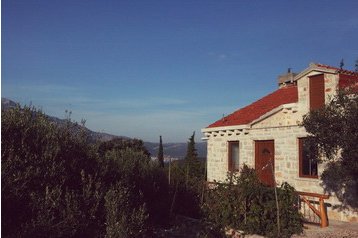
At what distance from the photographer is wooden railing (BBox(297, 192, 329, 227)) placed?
1184 centimetres

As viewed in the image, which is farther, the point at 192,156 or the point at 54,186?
the point at 192,156

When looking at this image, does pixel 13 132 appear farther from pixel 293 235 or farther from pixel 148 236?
pixel 293 235

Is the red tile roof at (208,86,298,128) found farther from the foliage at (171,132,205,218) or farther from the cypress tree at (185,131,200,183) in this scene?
the cypress tree at (185,131,200,183)

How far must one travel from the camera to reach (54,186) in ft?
26.9

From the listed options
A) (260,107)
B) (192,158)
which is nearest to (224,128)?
(260,107)

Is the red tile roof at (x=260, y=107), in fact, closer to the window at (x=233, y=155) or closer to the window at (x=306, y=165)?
the window at (x=233, y=155)

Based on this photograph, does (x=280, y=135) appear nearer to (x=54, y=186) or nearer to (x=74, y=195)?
(x=74, y=195)

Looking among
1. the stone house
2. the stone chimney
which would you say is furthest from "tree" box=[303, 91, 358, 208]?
the stone chimney

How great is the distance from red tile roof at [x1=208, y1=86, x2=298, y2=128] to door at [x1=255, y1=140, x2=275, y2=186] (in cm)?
145

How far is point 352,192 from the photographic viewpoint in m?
12.7

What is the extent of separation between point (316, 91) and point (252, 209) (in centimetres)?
631

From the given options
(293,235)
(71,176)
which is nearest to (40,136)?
(71,176)

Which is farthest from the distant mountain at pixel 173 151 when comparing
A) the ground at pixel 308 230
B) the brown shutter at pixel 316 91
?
the brown shutter at pixel 316 91

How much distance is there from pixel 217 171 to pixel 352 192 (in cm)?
767
